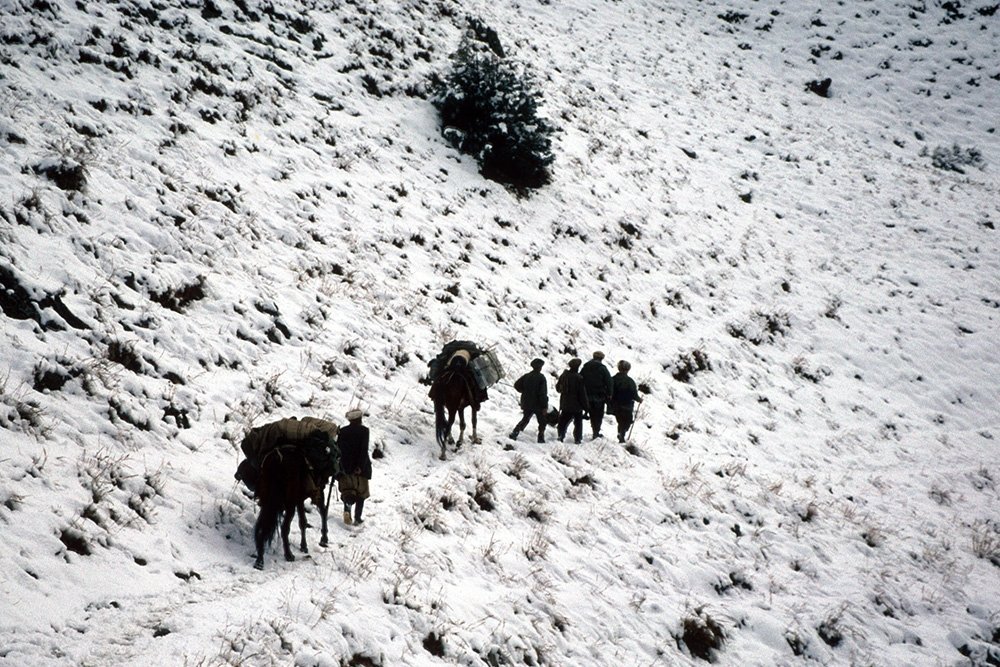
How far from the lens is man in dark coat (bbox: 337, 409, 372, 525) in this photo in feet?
23.1

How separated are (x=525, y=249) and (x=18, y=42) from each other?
1173cm

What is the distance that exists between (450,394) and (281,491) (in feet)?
11.7

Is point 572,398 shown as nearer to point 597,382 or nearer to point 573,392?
point 573,392

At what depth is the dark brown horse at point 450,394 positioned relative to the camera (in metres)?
9.05

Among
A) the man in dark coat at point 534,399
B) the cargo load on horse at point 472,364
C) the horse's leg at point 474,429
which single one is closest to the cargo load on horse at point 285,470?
the cargo load on horse at point 472,364

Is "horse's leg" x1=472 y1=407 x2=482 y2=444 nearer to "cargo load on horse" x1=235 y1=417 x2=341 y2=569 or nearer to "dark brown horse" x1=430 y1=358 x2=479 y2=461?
"dark brown horse" x1=430 y1=358 x2=479 y2=461

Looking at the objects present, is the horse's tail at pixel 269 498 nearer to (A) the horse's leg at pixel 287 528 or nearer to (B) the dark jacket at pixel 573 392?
(A) the horse's leg at pixel 287 528

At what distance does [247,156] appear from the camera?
1279 centimetres

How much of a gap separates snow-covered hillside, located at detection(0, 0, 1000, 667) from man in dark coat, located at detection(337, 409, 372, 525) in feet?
1.14

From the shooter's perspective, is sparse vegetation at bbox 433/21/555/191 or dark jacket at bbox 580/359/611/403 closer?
dark jacket at bbox 580/359/611/403

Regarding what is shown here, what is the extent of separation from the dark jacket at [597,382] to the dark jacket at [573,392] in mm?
338

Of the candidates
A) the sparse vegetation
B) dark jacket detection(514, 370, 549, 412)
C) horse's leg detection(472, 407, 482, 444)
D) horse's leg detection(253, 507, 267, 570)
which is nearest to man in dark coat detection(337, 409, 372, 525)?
horse's leg detection(253, 507, 267, 570)

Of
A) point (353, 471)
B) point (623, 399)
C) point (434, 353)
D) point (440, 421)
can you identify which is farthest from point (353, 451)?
point (623, 399)

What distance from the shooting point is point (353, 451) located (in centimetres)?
707
